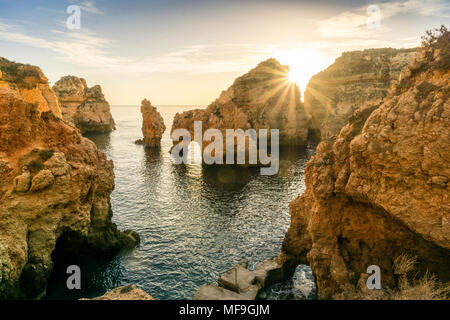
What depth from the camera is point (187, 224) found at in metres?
32.8

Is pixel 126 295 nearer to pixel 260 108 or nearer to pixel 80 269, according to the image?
pixel 80 269

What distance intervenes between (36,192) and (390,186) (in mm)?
21566

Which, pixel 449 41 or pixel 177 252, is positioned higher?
pixel 449 41

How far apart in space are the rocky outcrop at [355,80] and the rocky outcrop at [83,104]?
8898cm

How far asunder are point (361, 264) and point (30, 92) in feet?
101

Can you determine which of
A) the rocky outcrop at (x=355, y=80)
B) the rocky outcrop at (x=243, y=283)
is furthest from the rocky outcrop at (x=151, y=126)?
the rocky outcrop at (x=243, y=283)

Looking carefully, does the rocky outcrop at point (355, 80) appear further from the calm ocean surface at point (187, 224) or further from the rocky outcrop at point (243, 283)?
the rocky outcrop at point (243, 283)

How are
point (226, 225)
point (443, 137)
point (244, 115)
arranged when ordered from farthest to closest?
point (244, 115), point (226, 225), point (443, 137)

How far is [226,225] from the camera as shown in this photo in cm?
3244

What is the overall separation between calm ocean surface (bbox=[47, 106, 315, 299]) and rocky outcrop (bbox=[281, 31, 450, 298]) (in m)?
10.9

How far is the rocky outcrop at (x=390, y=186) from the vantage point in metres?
11.6

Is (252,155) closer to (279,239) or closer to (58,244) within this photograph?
(279,239)
